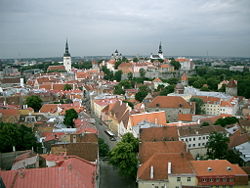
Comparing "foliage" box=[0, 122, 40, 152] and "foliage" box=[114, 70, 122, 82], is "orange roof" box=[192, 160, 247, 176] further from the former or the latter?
"foliage" box=[114, 70, 122, 82]

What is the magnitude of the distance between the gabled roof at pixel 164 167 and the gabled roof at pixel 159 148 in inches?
95.6

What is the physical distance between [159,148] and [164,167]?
11.9 feet

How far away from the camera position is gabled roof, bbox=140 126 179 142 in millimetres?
28344

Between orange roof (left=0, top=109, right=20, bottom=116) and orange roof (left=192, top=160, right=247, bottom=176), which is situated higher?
orange roof (left=0, top=109, right=20, bottom=116)

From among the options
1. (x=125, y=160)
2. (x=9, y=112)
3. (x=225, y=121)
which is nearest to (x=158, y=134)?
(x=125, y=160)

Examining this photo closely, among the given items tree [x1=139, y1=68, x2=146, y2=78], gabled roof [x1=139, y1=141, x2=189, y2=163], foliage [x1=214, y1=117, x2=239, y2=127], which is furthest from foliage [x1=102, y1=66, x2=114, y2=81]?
gabled roof [x1=139, y1=141, x2=189, y2=163]

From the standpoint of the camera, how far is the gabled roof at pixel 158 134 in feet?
93.0

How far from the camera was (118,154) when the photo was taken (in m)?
22.6

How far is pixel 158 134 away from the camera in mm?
28594

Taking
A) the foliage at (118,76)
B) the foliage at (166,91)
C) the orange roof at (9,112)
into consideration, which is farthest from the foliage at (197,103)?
the foliage at (118,76)

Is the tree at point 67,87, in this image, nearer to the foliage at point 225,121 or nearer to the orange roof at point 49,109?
the orange roof at point 49,109

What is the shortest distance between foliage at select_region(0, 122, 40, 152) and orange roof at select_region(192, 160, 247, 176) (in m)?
14.8

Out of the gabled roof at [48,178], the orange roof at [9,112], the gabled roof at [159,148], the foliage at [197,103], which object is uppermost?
the gabled roof at [48,178]

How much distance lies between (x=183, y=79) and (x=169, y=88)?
1673 centimetres
